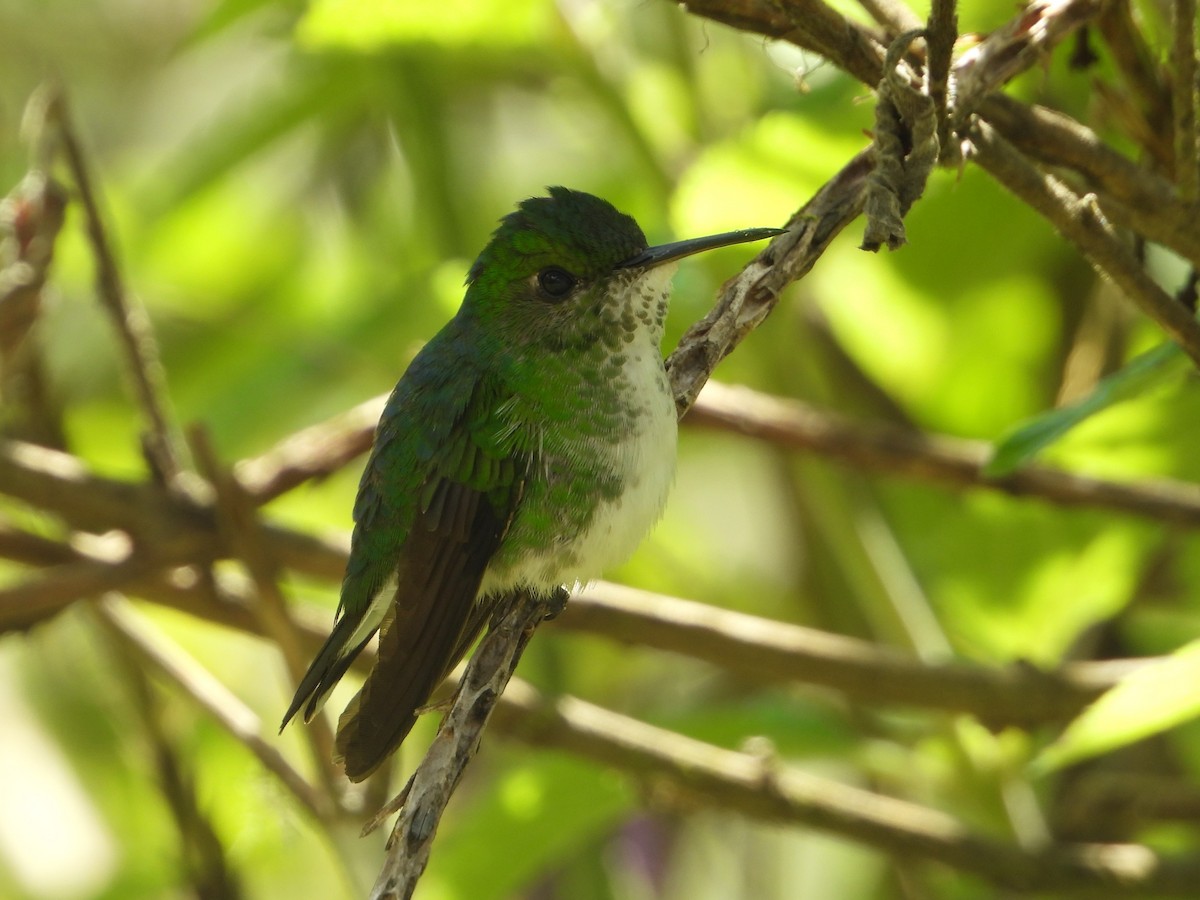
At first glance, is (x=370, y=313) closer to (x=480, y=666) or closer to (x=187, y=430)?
(x=187, y=430)

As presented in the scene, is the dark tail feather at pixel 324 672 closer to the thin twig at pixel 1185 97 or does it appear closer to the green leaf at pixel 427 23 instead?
the green leaf at pixel 427 23

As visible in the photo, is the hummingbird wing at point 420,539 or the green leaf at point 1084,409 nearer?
the green leaf at point 1084,409

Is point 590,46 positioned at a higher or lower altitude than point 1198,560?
higher

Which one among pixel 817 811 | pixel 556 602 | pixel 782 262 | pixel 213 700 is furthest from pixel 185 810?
pixel 782 262

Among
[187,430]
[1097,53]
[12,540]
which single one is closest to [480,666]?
[187,430]

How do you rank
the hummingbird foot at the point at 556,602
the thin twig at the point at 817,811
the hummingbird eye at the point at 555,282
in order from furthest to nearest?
the hummingbird eye at the point at 555,282 → the thin twig at the point at 817,811 → the hummingbird foot at the point at 556,602

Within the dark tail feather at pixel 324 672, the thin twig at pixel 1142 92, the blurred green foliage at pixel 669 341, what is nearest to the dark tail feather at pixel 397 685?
the dark tail feather at pixel 324 672

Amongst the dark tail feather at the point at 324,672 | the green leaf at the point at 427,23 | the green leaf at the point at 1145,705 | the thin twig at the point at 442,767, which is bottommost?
the thin twig at the point at 442,767
